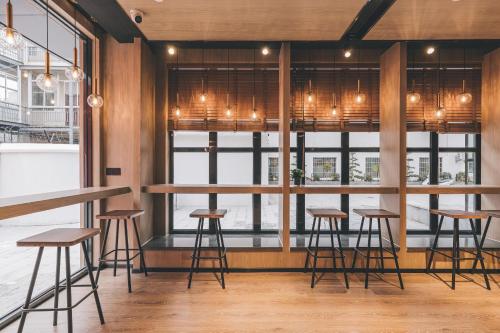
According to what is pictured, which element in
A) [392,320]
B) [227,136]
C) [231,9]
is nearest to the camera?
[392,320]

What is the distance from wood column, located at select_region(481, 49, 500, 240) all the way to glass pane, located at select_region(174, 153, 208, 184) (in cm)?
390

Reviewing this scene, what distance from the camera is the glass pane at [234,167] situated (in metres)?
4.45

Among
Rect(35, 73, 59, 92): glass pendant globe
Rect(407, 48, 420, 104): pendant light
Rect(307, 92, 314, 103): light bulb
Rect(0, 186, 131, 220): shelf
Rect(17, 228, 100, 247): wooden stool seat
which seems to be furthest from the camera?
Rect(307, 92, 314, 103): light bulb

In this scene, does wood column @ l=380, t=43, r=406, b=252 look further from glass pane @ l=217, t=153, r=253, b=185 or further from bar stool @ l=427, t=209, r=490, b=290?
glass pane @ l=217, t=153, r=253, b=185

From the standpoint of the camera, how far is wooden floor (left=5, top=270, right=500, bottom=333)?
8.36 feet

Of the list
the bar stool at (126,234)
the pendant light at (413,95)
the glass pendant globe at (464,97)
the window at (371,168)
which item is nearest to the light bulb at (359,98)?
the pendant light at (413,95)

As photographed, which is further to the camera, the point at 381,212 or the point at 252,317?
the point at 381,212

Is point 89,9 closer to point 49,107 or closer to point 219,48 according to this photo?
point 49,107

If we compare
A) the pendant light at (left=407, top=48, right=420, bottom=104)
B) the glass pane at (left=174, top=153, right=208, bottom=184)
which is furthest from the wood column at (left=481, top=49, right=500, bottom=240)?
the glass pane at (left=174, top=153, right=208, bottom=184)

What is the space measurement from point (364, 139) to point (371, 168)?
1.46 ft

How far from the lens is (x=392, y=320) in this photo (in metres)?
2.65

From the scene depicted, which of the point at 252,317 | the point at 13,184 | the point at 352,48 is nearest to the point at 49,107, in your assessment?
the point at 13,184

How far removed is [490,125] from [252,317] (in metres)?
4.03

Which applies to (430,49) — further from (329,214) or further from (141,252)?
(141,252)
